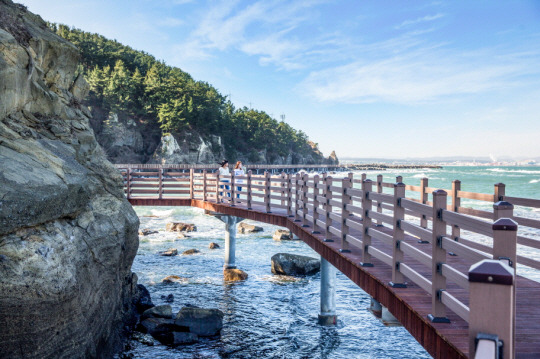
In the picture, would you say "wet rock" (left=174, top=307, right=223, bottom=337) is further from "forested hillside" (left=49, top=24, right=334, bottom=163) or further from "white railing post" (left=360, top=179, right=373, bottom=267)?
"forested hillside" (left=49, top=24, right=334, bottom=163)

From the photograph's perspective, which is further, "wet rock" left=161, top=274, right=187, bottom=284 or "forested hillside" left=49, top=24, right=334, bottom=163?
"forested hillside" left=49, top=24, right=334, bottom=163

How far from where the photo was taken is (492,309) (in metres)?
2.40

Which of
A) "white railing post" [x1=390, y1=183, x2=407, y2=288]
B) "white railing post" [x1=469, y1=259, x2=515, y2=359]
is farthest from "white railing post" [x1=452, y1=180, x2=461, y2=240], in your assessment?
"white railing post" [x1=469, y1=259, x2=515, y2=359]

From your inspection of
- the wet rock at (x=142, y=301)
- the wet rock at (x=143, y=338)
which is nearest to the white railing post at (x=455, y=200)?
the wet rock at (x=143, y=338)

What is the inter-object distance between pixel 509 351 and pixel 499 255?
0.98m

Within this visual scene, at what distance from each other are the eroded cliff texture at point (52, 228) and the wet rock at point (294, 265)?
678 centimetres

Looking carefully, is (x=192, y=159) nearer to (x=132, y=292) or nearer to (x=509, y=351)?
(x=132, y=292)

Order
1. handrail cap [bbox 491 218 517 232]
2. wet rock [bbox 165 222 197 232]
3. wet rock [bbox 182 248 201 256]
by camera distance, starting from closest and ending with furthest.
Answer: handrail cap [bbox 491 218 517 232], wet rock [bbox 182 248 201 256], wet rock [bbox 165 222 197 232]

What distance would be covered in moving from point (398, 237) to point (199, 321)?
7388 mm

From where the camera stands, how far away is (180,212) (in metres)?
40.3

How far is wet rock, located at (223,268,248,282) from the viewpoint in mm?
17125

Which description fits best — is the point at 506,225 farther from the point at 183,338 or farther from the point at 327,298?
the point at 327,298

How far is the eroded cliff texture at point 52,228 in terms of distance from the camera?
264 inches

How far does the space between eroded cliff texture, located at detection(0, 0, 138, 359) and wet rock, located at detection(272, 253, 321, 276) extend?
6780 mm
